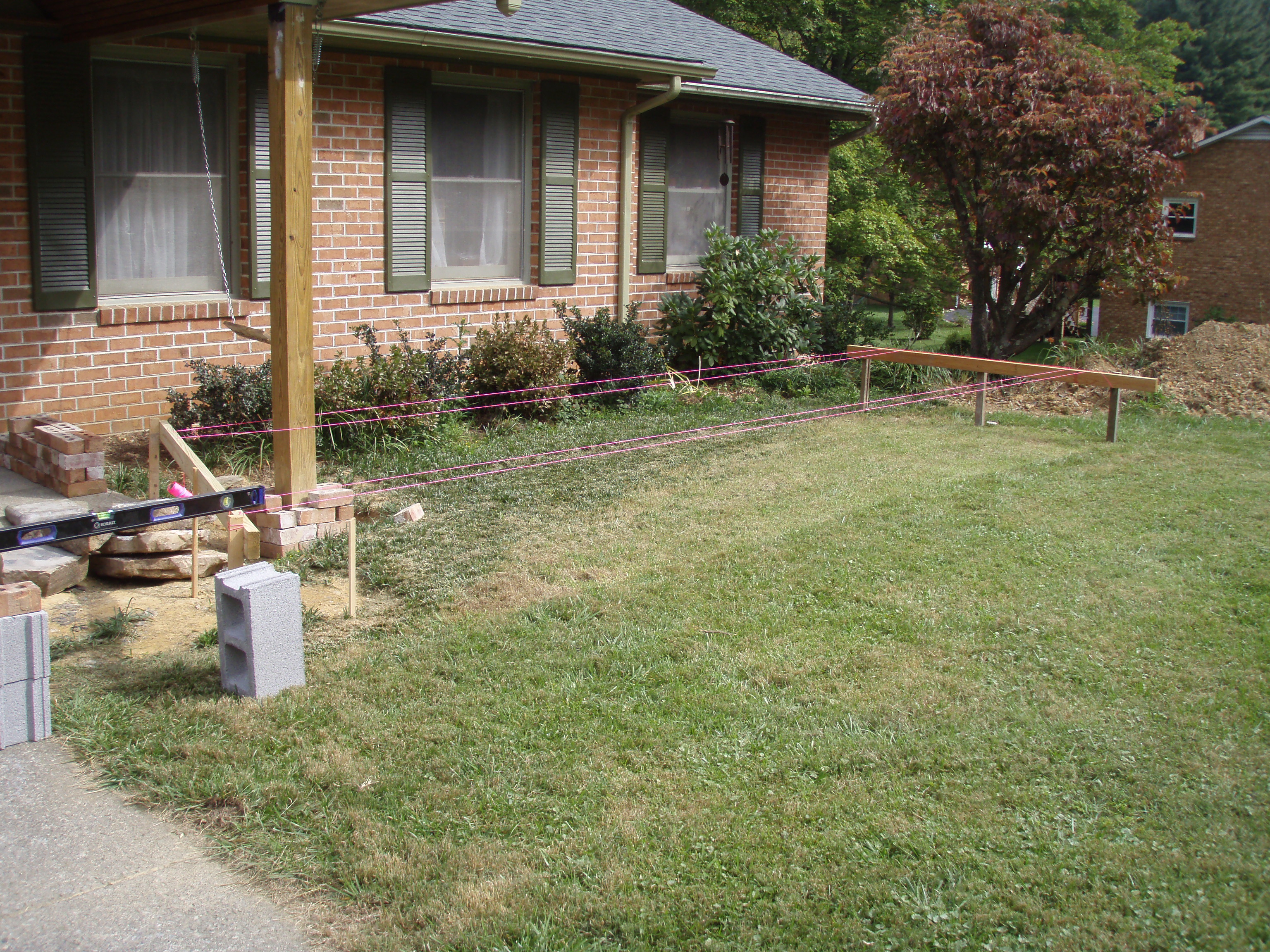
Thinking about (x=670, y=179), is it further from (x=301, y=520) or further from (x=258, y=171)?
(x=301, y=520)

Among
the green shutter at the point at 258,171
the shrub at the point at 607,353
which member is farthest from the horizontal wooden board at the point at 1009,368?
the green shutter at the point at 258,171

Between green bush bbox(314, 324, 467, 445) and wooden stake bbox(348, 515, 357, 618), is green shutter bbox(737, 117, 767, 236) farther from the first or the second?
wooden stake bbox(348, 515, 357, 618)

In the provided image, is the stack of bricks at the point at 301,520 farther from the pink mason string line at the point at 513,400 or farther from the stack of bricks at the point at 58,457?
the stack of bricks at the point at 58,457

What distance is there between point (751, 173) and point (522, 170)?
3.74 meters

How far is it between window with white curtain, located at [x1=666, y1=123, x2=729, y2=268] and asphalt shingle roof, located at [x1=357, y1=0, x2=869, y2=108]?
2.74ft

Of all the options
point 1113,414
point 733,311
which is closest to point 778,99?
point 733,311

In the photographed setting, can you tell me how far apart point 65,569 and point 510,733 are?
3030mm

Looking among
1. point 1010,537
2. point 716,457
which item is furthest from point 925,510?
point 716,457

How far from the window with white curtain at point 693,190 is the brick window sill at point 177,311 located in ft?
17.7

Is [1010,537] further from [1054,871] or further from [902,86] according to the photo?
[902,86]

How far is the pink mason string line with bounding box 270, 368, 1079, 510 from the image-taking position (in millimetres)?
8273

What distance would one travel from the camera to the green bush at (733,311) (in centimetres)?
1247

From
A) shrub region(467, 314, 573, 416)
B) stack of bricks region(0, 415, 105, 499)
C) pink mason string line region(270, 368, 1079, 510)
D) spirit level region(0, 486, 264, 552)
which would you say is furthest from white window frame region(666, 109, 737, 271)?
spirit level region(0, 486, 264, 552)

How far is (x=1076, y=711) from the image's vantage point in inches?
184
